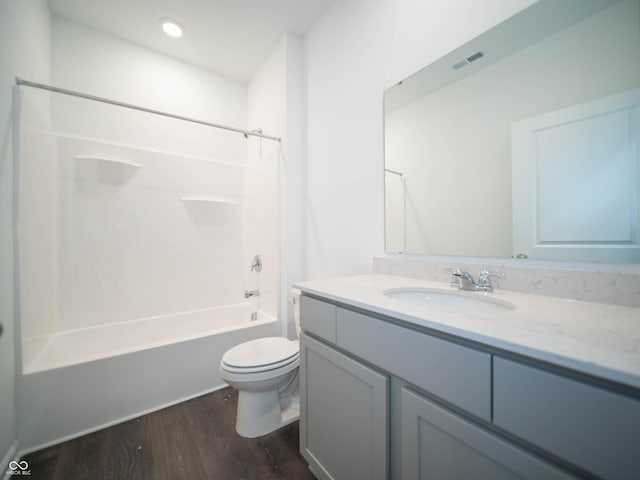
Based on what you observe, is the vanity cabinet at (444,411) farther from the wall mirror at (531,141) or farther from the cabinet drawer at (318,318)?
the wall mirror at (531,141)

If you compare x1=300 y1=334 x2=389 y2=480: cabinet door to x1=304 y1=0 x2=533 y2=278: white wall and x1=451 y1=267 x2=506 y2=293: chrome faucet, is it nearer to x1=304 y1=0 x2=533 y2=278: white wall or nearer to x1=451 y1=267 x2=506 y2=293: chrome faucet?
x1=451 y1=267 x2=506 y2=293: chrome faucet

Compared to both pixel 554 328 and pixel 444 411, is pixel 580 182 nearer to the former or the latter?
pixel 554 328

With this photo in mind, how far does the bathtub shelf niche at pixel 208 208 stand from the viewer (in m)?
2.47

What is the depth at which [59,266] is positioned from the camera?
1.93 metres

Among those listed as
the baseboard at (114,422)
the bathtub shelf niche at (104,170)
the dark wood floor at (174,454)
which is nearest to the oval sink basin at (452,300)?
the dark wood floor at (174,454)

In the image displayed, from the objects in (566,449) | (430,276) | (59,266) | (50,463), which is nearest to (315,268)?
(430,276)

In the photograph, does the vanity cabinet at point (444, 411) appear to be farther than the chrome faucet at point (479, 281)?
No

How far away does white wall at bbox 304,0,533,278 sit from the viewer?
1.20 metres

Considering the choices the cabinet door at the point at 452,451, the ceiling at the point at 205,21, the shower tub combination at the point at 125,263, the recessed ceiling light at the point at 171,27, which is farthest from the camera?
the recessed ceiling light at the point at 171,27

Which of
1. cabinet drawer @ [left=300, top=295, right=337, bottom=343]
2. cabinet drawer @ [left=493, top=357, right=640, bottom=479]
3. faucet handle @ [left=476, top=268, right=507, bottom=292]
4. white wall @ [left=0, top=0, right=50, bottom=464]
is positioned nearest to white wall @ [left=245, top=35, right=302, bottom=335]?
cabinet drawer @ [left=300, top=295, right=337, bottom=343]

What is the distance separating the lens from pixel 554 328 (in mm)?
592

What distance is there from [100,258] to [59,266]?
0.24 metres

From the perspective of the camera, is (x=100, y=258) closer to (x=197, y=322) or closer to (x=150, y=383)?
(x=197, y=322)

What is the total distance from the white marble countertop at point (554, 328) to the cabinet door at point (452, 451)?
0.70 ft
